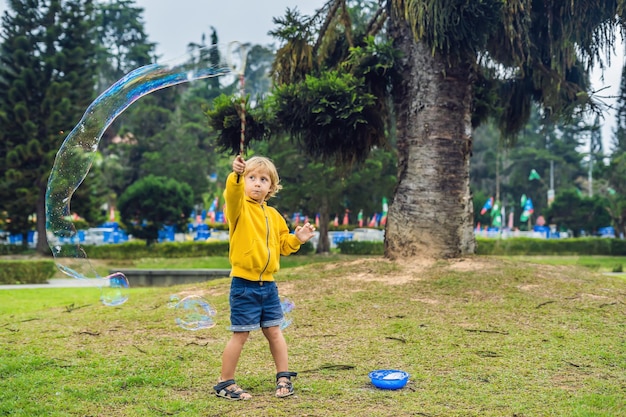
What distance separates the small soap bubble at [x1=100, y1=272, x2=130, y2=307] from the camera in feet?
19.7

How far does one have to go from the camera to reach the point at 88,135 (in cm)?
527

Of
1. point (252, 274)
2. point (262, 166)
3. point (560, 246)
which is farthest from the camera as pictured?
point (560, 246)

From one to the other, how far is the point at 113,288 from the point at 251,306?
9.35 ft

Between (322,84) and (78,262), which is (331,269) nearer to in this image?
(322,84)

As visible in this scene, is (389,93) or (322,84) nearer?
(322,84)

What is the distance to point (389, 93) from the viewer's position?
9.37 metres

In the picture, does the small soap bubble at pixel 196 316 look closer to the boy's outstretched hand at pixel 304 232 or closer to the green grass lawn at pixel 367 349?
the green grass lawn at pixel 367 349

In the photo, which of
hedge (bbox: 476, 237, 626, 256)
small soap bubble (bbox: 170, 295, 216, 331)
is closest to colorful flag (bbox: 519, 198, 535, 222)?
hedge (bbox: 476, 237, 626, 256)

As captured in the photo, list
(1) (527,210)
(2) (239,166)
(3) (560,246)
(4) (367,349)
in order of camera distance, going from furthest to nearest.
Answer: (1) (527,210) → (3) (560,246) → (4) (367,349) → (2) (239,166)

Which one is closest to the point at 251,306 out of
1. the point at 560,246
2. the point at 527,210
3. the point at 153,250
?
the point at 153,250

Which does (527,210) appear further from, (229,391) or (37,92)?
(229,391)

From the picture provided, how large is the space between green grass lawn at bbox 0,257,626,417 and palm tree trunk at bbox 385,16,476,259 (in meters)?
0.37

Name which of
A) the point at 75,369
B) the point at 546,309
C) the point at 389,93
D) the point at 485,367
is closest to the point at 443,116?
the point at 389,93

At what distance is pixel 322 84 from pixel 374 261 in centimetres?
238
